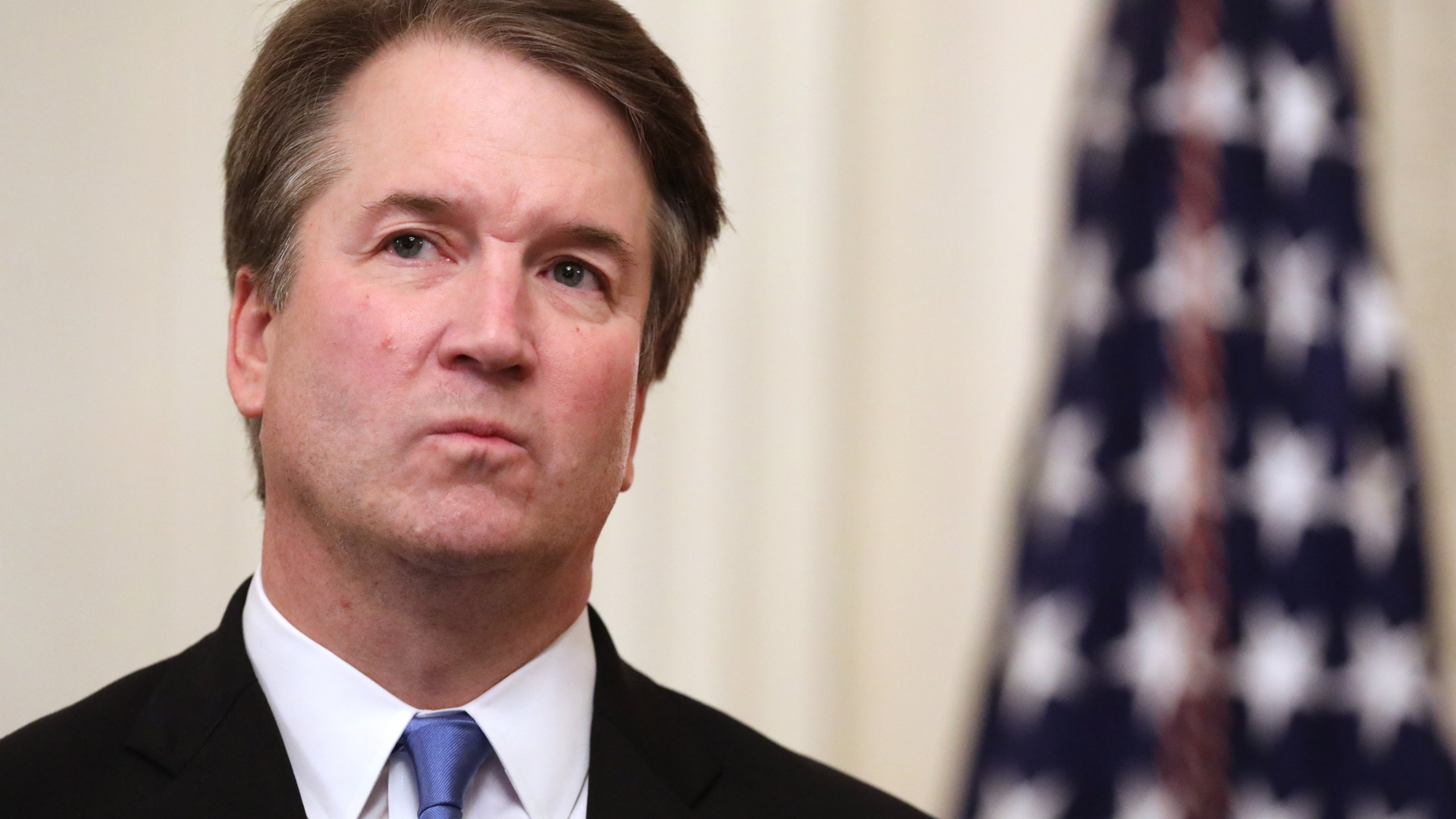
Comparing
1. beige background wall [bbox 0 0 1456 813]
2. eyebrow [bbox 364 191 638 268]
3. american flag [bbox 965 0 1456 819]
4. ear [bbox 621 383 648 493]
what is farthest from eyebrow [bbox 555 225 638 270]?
american flag [bbox 965 0 1456 819]

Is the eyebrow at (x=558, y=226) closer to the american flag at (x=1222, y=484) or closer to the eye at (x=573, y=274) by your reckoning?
the eye at (x=573, y=274)

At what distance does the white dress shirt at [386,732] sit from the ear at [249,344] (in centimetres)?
30

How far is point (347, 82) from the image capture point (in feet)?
7.18

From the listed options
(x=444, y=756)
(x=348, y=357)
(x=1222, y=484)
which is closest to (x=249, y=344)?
(x=348, y=357)

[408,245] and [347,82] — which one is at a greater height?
[347,82]

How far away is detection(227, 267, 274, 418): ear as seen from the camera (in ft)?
7.25

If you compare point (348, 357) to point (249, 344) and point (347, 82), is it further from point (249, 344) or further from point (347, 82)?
point (347, 82)

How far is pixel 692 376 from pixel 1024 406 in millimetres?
1059

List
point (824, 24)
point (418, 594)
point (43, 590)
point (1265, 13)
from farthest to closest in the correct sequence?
point (824, 24), point (1265, 13), point (43, 590), point (418, 594)

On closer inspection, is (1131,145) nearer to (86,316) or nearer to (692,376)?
(692,376)

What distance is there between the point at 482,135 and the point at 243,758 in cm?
92

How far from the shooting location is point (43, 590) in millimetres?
3230

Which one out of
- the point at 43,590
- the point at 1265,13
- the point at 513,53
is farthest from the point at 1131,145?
the point at 43,590

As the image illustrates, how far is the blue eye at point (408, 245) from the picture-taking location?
6.70 feet
